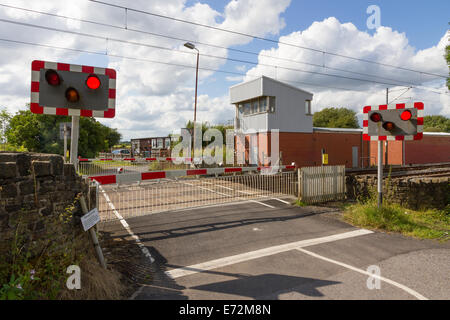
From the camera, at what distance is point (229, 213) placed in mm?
8055

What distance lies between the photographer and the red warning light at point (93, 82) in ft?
13.1

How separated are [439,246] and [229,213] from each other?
4.81 m

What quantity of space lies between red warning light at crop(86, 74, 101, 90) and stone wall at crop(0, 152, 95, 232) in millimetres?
1095

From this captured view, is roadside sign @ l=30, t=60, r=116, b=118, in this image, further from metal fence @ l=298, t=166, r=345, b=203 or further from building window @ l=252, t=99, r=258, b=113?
building window @ l=252, t=99, r=258, b=113

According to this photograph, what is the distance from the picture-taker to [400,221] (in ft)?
22.5

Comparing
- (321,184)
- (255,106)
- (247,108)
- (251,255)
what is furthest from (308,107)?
(251,255)

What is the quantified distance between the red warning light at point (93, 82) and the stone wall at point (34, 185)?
3.59 ft

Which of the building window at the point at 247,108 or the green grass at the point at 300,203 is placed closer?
the green grass at the point at 300,203

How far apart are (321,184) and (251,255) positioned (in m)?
5.24

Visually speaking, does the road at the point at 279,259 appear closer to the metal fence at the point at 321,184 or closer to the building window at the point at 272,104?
the metal fence at the point at 321,184

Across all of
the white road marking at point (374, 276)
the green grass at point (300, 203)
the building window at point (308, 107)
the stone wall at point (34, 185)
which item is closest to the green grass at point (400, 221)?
the green grass at point (300, 203)

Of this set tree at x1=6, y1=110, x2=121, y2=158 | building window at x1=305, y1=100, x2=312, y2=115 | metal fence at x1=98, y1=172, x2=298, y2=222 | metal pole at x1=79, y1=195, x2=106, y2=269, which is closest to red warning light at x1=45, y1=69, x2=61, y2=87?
metal pole at x1=79, y1=195, x2=106, y2=269
